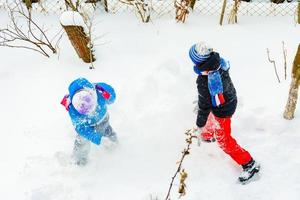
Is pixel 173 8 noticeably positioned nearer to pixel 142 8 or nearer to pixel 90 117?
pixel 142 8

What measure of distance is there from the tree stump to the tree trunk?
225cm

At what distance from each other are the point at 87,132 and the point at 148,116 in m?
0.94

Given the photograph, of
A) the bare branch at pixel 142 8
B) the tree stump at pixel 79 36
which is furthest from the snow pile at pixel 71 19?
the bare branch at pixel 142 8

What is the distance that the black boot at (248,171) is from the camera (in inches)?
170

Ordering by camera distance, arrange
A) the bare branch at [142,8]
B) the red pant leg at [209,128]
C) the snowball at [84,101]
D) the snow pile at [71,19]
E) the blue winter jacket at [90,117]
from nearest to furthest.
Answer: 1. the snowball at [84,101]
2. the blue winter jacket at [90,117]
3. the red pant leg at [209,128]
4. the snow pile at [71,19]
5. the bare branch at [142,8]

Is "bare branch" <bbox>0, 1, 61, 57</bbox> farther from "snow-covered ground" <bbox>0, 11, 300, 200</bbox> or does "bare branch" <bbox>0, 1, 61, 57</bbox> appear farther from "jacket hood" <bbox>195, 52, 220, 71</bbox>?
→ "jacket hood" <bbox>195, 52, 220, 71</bbox>

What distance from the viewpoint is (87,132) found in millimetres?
4254

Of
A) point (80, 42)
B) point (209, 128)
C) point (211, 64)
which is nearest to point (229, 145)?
point (209, 128)

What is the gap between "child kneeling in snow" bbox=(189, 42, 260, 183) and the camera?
387 centimetres

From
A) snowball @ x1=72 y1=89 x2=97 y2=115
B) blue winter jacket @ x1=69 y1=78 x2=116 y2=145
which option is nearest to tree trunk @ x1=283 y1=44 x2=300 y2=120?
blue winter jacket @ x1=69 y1=78 x2=116 y2=145

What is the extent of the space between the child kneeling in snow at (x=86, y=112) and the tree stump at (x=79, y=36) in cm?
124

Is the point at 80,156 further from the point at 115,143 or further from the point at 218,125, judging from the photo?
the point at 218,125

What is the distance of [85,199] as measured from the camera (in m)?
4.32

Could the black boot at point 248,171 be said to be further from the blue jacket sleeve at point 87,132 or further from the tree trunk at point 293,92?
the blue jacket sleeve at point 87,132
